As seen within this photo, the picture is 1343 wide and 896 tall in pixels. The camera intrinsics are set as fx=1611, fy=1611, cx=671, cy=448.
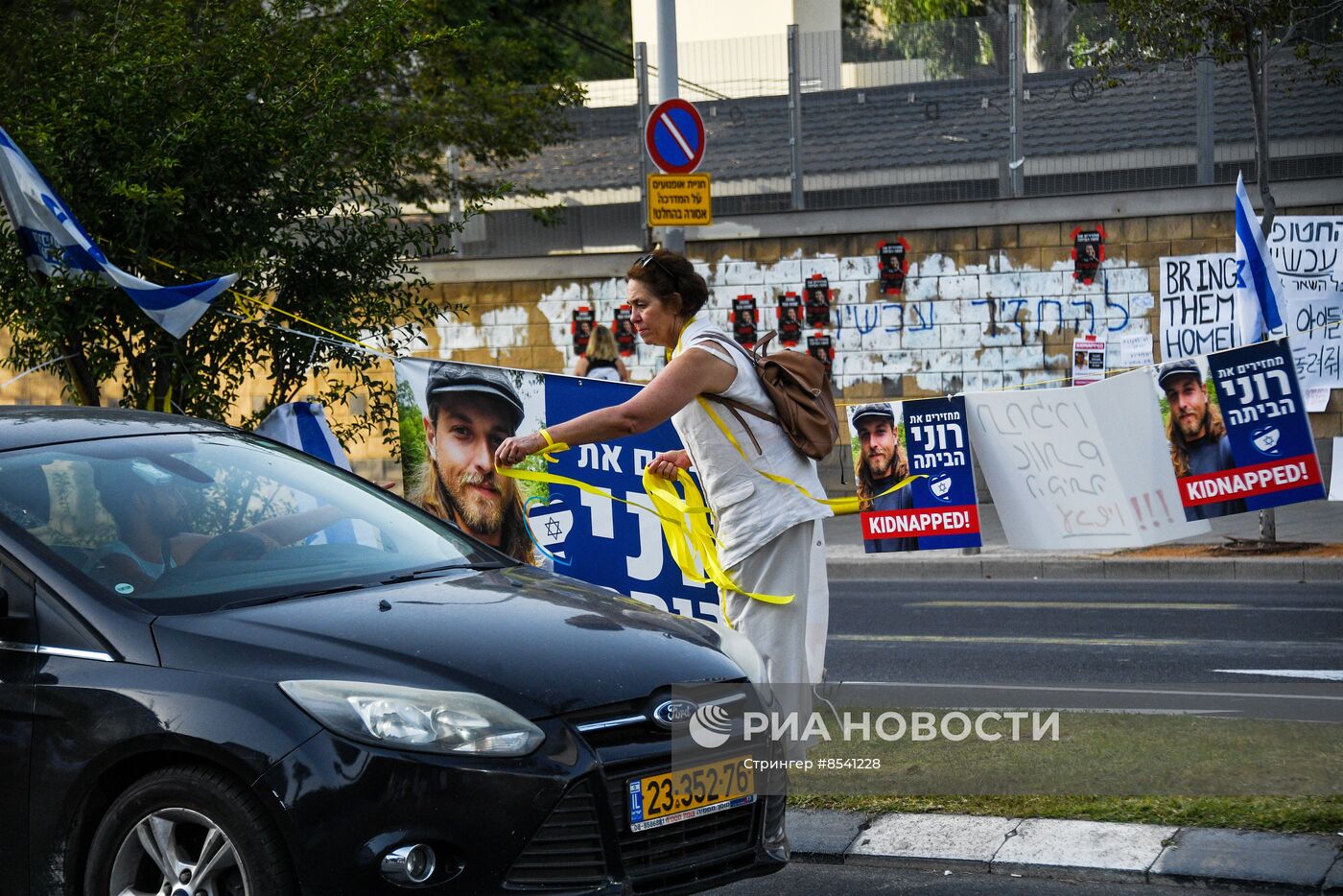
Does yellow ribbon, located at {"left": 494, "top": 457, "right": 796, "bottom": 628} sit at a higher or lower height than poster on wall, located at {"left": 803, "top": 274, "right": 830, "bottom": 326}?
lower

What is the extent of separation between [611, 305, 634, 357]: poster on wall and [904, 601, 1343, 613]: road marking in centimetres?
776

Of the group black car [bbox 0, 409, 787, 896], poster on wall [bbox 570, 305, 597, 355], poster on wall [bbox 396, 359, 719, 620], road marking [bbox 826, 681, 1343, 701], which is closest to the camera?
black car [bbox 0, 409, 787, 896]

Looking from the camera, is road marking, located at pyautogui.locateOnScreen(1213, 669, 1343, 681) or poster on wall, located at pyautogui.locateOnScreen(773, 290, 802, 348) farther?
poster on wall, located at pyautogui.locateOnScreen(773, 290, 802, 348)

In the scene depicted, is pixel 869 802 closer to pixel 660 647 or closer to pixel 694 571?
pixel 694 571

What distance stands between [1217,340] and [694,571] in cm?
1197

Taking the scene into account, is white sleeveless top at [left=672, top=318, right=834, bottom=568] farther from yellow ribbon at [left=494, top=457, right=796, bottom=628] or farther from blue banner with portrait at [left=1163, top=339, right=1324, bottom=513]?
blue banner with portrait at [left=1163, top=339, right=1324, bottom=513]

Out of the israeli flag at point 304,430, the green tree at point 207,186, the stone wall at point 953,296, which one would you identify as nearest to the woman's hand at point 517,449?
the israeli flag at point 304,430

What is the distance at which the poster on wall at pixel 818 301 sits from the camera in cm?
1839

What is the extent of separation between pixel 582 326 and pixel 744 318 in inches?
78.8

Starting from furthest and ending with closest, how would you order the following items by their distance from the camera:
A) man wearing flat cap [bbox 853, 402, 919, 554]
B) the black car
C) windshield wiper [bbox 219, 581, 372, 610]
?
1. man wearing flat cap [bbox 853, 402, 919, 554]
2. windshield wiper [bbox 219, 581, 372, 610]
3. the black car

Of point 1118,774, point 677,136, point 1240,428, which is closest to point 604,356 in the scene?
point 677,136

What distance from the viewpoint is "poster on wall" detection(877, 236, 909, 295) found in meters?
18.1

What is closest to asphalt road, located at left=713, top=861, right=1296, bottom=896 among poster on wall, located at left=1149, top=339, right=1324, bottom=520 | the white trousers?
the white trousers

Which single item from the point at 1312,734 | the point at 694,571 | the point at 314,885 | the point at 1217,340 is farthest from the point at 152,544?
the point at 1217,340
